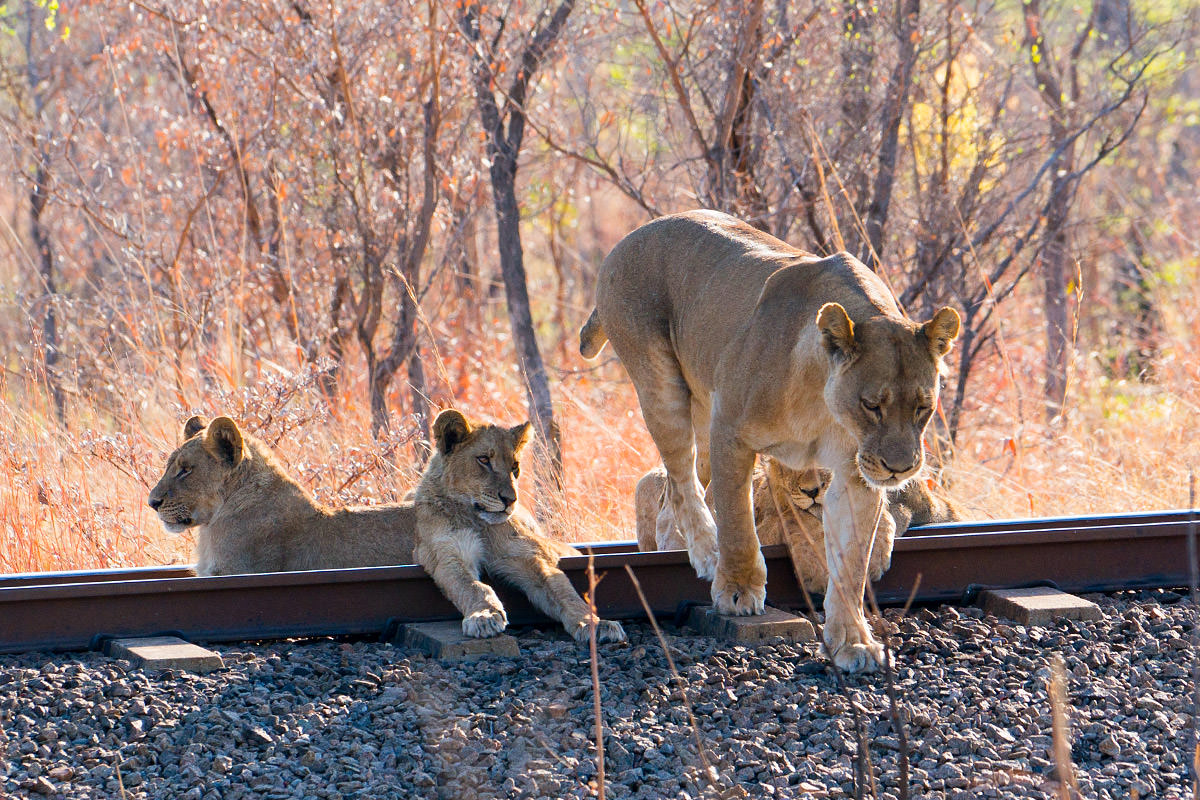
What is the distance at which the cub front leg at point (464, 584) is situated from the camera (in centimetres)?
447

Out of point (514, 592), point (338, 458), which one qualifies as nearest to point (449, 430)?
point (514, 592)

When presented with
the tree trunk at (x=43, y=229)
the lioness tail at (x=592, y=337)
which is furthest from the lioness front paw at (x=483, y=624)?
the tree trunk at (x=43, y=229)

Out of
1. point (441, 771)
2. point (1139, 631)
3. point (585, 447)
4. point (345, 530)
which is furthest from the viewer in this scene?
point (585, 447)

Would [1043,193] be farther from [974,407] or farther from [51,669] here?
[51,669]

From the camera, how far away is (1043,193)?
1066 centimetres

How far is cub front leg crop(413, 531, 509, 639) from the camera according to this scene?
4469mm

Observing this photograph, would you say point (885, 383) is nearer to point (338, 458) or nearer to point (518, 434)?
point (518, 434)

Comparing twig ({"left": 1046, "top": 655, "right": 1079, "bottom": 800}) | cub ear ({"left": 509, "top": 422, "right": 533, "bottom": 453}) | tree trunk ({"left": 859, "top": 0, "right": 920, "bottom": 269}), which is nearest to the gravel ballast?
twig ({"left": 1046, "top": 655, "right": 1079, "bottom": 800})

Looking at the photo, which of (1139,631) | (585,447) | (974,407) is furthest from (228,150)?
(1139,631)

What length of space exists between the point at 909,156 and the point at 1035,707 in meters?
7.13

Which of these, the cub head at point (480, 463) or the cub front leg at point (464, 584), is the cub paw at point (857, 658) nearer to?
the cub front leg at point (464, 584)

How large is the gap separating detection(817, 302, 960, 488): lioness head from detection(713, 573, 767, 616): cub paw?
0.72 metres

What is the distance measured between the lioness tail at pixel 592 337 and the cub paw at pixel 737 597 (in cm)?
199

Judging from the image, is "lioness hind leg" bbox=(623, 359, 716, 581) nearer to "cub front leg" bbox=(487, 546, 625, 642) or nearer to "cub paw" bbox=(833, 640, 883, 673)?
"cub front leg" bbox=(487, 546, 625, 642)
